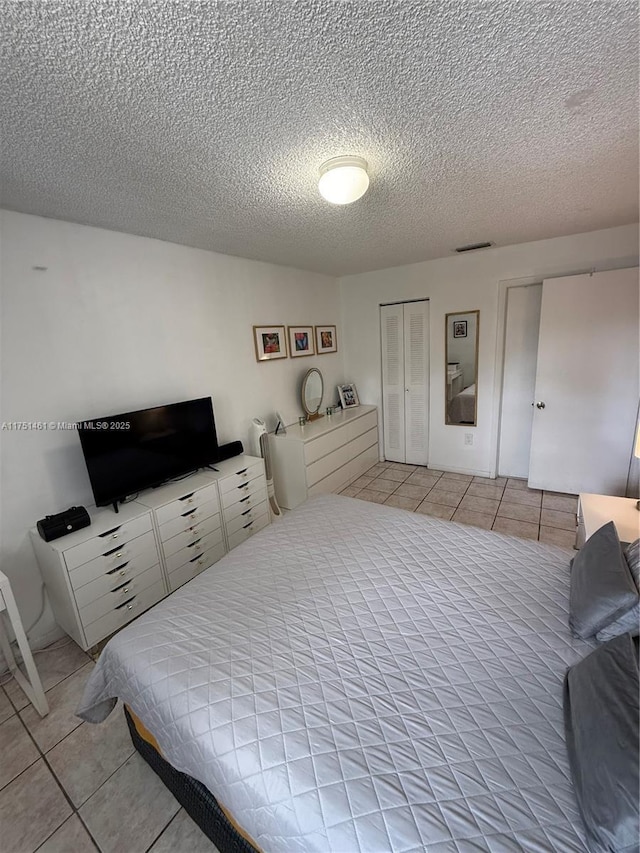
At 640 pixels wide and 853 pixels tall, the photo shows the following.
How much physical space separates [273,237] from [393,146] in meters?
1.34

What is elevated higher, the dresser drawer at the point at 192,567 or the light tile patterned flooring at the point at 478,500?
the dresser drawer at the point at 192,567

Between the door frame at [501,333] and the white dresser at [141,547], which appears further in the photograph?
the door frame at [501,333]

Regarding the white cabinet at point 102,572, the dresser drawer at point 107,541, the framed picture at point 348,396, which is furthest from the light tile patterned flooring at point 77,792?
the framed picture at point 348,396

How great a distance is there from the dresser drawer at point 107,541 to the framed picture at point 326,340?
2681mm

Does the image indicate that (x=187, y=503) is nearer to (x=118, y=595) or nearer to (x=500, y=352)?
(x=118, y=595)

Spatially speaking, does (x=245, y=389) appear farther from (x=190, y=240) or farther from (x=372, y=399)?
(x=372, y=399)

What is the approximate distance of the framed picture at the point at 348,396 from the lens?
447cm

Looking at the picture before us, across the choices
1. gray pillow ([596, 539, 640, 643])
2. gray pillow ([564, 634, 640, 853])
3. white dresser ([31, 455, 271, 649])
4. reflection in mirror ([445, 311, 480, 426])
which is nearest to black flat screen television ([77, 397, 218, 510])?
white dresser ([31, 455, 271, 649])

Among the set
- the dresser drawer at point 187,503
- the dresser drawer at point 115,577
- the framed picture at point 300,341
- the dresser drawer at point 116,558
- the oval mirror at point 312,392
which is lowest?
the dresser drawer at point 115,577

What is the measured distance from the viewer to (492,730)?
3.26 ft

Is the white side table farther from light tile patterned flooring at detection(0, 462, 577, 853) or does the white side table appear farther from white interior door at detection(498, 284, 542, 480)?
white interior door at detection(498, 284, 542, 480)

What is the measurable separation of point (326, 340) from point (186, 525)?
271 cm

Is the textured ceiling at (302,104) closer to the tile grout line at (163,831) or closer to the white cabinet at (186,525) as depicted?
the white cabinet at (186,525)

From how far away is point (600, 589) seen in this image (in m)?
1.21
